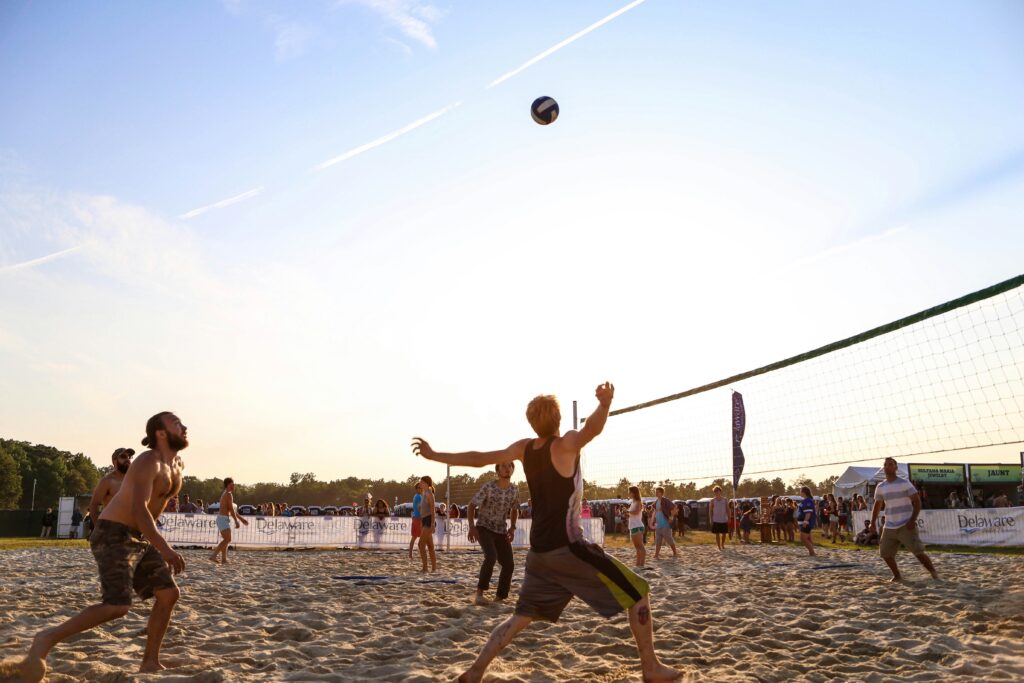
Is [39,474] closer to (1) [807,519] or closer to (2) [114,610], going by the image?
(1) [807,519]

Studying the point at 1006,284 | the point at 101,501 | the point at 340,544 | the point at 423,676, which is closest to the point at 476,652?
the point at 423,676

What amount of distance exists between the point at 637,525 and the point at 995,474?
60.1ft

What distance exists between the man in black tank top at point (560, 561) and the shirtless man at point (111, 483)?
154 inches

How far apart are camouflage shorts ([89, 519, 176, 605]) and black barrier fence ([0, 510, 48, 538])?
4033cm

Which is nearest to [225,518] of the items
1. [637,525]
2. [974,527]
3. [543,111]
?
[637,525]

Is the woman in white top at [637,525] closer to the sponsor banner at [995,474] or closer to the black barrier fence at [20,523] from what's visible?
the sponsor banner at [995,474]

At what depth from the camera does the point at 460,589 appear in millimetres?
8656

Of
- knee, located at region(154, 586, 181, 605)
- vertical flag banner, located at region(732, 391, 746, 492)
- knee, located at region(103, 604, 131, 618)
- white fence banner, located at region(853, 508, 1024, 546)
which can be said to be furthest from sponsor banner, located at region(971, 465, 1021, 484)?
knee, located at region(103, 604, 131, 618)

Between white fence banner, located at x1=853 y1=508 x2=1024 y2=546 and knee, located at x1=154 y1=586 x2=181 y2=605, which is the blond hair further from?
white fence banner, located at x1=853 y1=508 x2=1024 y2=546

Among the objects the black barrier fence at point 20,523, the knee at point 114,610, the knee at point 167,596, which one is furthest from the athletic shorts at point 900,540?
the black barrier fence at point 20,523

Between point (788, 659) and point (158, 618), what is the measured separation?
3.95 meters

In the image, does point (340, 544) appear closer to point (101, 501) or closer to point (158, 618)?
point (101, 501)

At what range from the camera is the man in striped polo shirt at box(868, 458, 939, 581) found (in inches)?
348

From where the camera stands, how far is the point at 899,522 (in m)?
8.93
